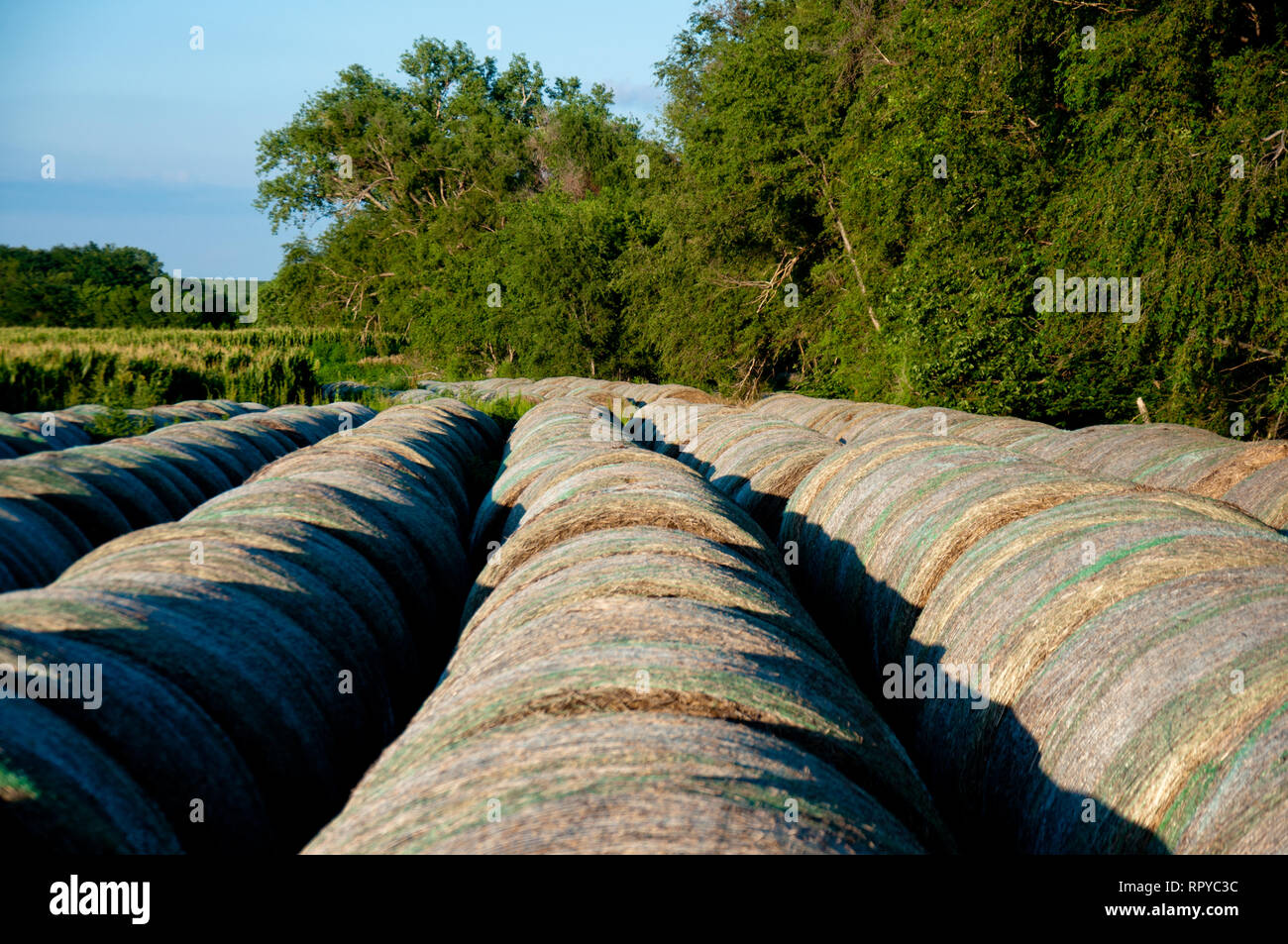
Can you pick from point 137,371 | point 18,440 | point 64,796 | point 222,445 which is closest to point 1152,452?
point 64,796

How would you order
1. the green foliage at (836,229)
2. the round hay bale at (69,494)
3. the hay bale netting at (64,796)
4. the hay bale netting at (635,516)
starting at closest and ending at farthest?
the hay bale netting at (64,796) → the hay bale netting at (635,516) → the round hay bale at (69,494) → the green foliage at (836,229)

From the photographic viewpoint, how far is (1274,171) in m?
13.6

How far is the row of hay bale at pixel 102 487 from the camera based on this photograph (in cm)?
471

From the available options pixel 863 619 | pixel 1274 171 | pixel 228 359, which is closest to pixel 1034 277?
pixel 1274 171

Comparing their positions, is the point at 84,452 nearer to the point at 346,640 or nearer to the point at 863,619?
the point at 346,640

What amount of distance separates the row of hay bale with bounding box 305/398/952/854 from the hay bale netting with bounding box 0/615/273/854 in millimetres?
643

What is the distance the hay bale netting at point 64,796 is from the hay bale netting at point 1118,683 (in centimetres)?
306

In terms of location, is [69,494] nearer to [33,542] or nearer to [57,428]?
[33,542]

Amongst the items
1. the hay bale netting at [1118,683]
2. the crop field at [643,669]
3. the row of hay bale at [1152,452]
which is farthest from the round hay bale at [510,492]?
the hay bale netting at [1118,683]

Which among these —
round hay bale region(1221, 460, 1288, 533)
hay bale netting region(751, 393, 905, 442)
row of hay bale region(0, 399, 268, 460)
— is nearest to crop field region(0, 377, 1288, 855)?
round hay bale region(1221, 460, 1288, 533)

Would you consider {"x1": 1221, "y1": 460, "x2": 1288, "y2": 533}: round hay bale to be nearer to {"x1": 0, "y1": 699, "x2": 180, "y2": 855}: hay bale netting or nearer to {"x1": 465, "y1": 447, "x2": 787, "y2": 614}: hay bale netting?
{"x1": 465, "y1": 447, "x2": 787, "y2": 614}: hay bale netting

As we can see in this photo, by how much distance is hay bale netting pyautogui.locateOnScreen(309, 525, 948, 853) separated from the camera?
1.80 m

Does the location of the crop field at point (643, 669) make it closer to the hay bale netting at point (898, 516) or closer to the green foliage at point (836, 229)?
the hay bale netting at point (898, 516)

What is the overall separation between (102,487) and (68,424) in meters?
5.05
